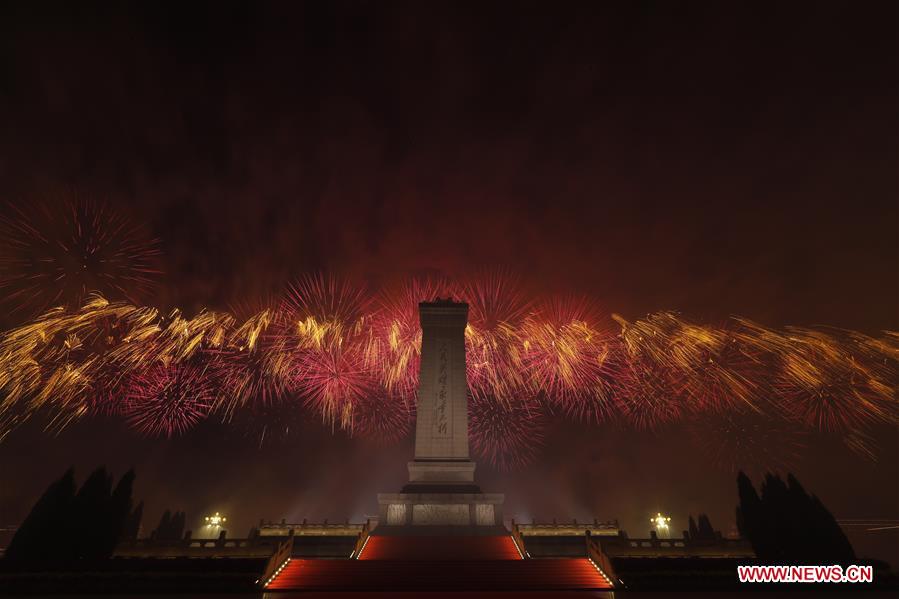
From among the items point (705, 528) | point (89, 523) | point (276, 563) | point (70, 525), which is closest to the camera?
point (276, 563)

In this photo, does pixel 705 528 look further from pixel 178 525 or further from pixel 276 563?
pixel 178 525

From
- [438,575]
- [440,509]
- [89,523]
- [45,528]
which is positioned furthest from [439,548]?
[45,528]

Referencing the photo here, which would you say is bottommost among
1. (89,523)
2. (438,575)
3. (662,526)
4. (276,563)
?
(438,575)

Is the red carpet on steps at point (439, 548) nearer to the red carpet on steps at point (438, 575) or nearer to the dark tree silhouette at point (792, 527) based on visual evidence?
the red carpet on steps at point (438, 575)

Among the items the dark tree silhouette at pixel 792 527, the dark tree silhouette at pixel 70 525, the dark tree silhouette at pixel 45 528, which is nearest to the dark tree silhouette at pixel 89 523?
the dark tree silhouette at pixel 70 525

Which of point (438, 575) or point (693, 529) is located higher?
point (693, 529)

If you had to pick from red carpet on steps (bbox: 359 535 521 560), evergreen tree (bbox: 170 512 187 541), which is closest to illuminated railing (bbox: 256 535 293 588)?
red carpet on steps (bbox: 359 535 521 560)

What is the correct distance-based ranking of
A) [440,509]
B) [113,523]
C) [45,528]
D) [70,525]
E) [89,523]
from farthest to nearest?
[440,509], [113,523], [89,523], [70,525], [45,528]
